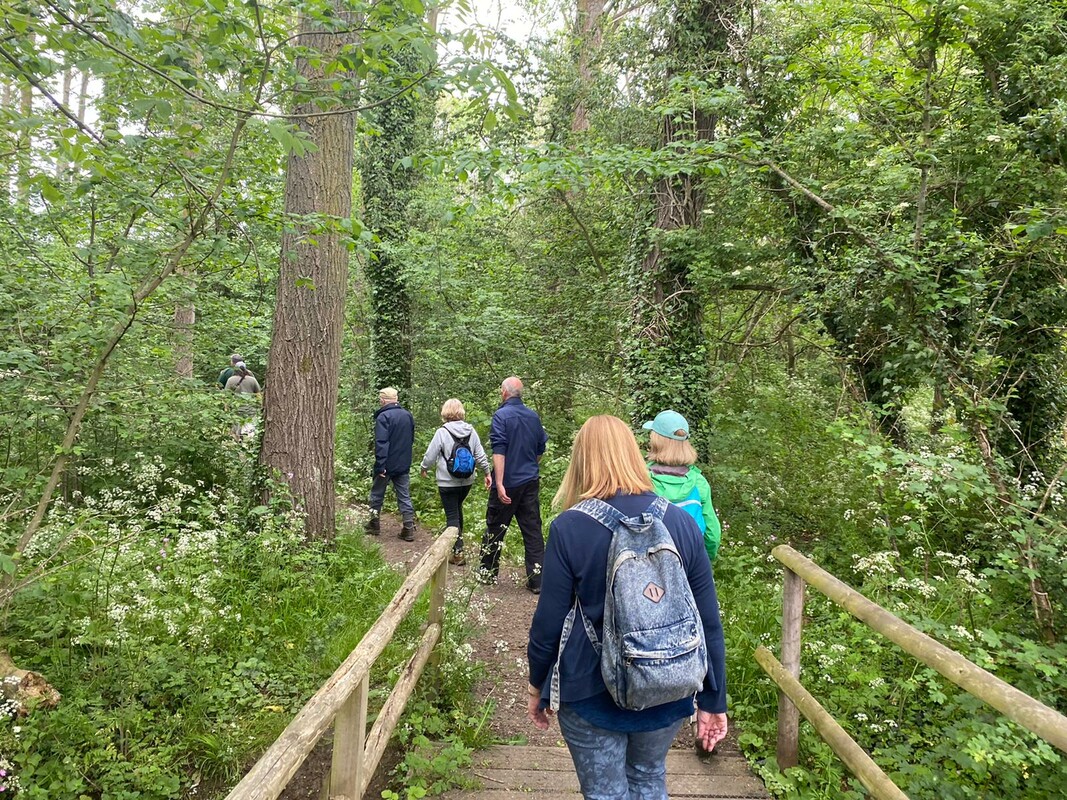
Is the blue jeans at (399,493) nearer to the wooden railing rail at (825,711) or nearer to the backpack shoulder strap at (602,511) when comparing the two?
the wooden railing rail at (825,711)

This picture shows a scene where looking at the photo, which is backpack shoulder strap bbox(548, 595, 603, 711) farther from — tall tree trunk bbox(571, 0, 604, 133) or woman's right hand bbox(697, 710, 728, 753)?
tall tree trunk bbox(571, 0, 604, 133)

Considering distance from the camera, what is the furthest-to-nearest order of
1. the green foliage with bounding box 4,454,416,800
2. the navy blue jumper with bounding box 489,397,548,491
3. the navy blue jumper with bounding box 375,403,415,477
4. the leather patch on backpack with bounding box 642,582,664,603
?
1. the navy blue jumper with bounding box 375,403,415,477
2. the navy blue jumper with bounding box 489,397,548,491
3. the green foliage with bounding box 4,454,416,800
4. the leather patch on backpack with bounding box 642,582,664,603

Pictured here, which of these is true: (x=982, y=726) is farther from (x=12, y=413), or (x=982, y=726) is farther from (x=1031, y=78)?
(x=12, y=413)

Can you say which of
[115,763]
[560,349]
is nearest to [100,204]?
[115,763]

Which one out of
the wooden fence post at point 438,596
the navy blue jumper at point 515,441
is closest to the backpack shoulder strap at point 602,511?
the wooden fence post at point 438,596

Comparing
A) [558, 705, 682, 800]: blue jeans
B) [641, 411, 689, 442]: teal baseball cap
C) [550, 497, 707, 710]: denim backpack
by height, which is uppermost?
[641, 411, 689, 442]: teal baseball cap

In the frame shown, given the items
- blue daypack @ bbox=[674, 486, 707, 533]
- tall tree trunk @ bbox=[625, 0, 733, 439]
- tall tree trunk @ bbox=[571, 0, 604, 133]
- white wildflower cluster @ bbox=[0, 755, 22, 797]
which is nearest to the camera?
white wildflower cluster @ bbox=[0, 755, 22, 797]

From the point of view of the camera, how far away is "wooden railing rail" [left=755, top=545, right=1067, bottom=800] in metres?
1.88

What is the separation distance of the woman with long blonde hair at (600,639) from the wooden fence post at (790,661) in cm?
132

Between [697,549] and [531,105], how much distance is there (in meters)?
9.56

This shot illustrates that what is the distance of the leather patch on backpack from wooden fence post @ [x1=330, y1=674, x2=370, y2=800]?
132 cm

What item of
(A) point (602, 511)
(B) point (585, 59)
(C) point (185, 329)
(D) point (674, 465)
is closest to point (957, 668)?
(A) point (602, 511)

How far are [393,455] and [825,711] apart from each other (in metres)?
5.67

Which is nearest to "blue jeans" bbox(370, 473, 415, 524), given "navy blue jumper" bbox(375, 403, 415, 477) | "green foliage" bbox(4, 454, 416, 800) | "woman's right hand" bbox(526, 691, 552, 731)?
"navy blue jumper" bbox(375, 403, 415, 477)
